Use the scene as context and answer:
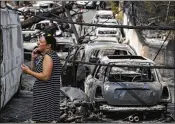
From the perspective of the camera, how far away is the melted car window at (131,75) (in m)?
10.4

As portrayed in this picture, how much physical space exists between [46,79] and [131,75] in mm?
5228

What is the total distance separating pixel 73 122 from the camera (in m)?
9.24

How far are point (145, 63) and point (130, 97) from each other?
0.86 metres

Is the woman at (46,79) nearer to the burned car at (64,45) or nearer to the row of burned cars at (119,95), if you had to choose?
the row of burned cars at (119,95)

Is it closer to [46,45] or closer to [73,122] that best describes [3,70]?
[73,122]

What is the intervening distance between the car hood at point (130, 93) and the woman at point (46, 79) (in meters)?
3.99

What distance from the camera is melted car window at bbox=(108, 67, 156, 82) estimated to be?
10.4 metres

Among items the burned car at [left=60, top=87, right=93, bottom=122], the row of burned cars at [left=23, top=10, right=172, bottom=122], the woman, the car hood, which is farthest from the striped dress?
the car hood

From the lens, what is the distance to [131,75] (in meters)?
10.8

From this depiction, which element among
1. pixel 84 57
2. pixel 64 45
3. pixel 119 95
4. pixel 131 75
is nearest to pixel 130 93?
pixel 119 95

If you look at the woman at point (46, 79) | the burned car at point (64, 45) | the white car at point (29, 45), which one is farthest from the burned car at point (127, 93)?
the white car at point (29, 45)

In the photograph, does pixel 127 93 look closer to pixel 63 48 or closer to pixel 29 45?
pixel 63 48

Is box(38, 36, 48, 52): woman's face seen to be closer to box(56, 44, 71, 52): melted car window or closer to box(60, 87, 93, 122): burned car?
box(60, 87, 93, 122): burned car

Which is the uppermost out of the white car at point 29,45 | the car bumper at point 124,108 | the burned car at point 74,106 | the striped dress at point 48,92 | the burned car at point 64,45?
the striped dress at point 48,92
